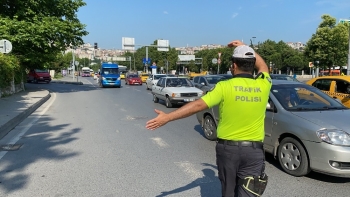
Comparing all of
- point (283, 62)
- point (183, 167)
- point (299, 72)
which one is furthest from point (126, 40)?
point (299, 72)

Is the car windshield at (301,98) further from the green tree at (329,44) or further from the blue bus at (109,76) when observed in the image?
the green tree at (329,44)

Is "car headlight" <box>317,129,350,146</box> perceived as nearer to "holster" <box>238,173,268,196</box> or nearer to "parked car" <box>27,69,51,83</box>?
"holster" <box>238,173,268,196</box>

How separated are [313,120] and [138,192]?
2.92 meters

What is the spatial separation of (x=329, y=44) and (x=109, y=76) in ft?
105

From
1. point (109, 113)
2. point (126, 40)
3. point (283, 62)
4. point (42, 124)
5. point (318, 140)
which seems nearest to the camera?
point (318, 140)

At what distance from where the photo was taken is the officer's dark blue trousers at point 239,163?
2.66m

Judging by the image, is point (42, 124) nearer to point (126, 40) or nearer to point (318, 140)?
point (318, 140)

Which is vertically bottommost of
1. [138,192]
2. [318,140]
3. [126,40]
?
[138,192]

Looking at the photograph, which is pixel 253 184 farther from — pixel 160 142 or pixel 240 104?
pixel 160 142

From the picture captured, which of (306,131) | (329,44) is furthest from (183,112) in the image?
(329,44)

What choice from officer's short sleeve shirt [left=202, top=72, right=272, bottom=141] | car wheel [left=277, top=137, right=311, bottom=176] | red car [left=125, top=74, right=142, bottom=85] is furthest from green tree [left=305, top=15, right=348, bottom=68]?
officer's short sleeve shirt [left=202, top=72, right=272, bottom=141]

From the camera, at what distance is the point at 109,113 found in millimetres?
12820

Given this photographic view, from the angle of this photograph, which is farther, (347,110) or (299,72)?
(299,72)

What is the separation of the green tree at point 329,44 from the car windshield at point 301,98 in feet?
143
